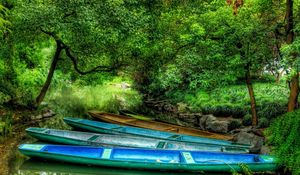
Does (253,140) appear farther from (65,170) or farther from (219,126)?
(65,170)

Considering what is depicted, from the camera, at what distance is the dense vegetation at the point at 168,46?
10.9 m

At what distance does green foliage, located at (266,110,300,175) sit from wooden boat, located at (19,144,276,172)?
0.37 m

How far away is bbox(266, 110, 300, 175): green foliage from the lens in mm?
8219

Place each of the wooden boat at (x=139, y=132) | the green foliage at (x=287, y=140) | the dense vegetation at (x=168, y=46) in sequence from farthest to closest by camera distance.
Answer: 1. the wooden boat at (x=139, y=132)
2. the dense vegetation at (x=168, y=46)
3. the green foliage at (x=287, y=140)

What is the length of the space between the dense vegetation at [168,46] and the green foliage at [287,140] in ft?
0.10

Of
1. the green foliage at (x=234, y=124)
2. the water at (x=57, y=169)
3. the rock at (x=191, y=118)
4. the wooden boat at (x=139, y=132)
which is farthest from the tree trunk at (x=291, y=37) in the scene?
the rock at (x=191, y=118)

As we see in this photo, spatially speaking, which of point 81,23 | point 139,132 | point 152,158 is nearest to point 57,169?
point 152,158

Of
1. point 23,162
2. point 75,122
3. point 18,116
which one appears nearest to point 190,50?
point 75,122

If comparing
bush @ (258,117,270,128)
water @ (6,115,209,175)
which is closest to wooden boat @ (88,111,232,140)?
bush @ (258,117,270,128)

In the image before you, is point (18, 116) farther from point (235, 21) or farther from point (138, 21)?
point (235, 21)

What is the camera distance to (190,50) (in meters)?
11.8

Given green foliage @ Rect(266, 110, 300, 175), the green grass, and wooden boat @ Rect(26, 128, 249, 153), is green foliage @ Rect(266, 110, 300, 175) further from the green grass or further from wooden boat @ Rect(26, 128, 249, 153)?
the green grass

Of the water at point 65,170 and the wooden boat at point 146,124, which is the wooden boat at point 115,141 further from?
the wooden boat at point 146,124

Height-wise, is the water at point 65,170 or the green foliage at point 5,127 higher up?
the green foliage at point 5,127
